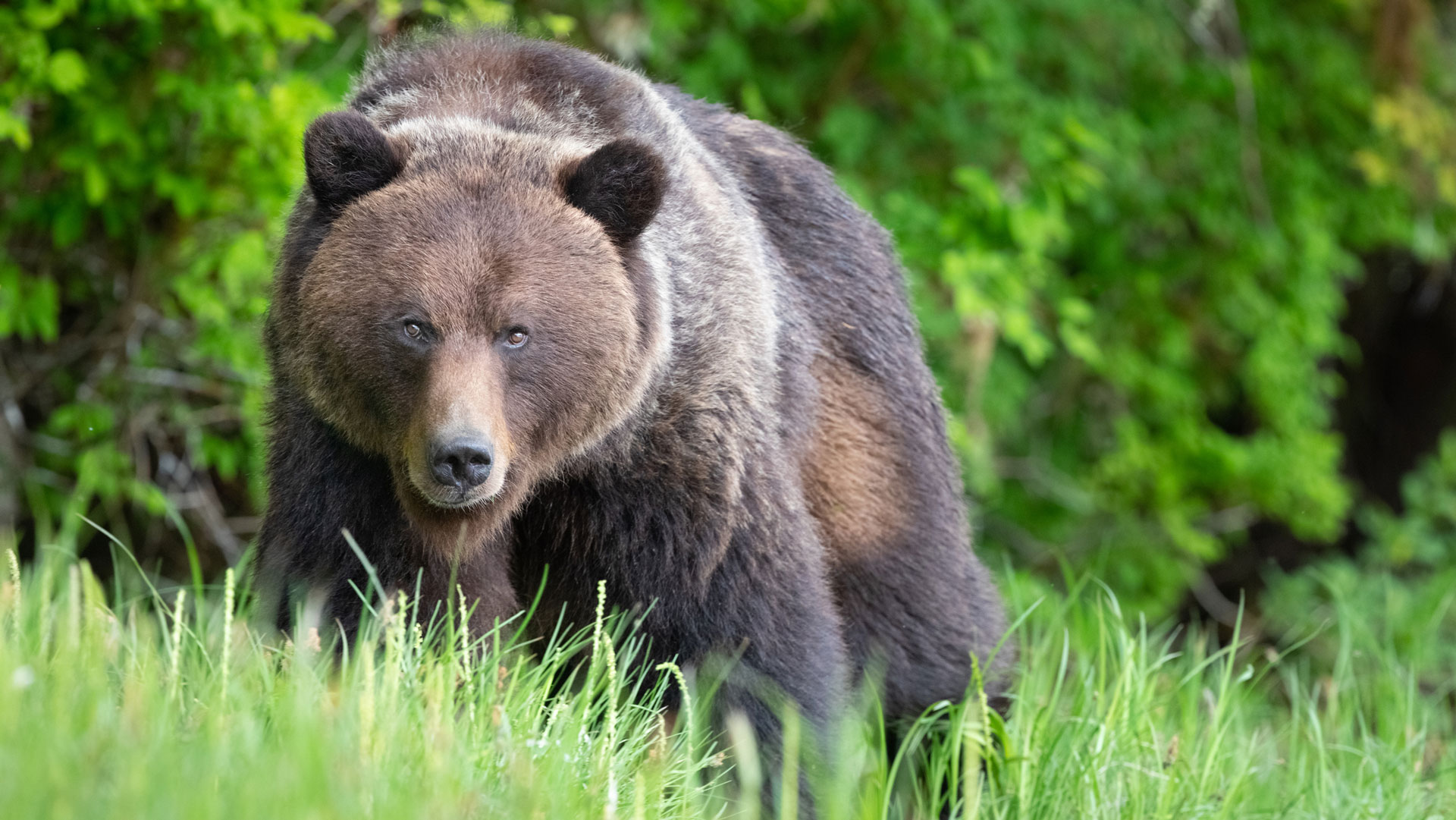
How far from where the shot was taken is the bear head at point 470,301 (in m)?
3.68

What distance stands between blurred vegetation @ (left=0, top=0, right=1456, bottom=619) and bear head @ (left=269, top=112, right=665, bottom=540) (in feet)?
6.40

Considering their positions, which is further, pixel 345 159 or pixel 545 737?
pixel 345 159

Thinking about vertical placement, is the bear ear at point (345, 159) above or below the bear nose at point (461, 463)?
above

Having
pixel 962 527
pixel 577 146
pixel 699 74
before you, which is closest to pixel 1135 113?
pixel 699 74

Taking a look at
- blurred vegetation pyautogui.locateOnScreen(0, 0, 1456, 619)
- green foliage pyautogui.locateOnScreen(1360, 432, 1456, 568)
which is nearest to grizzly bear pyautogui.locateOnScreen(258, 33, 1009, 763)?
blurred vegetation pyautogui.locateOnScreen(0, 0, 1456, 619)

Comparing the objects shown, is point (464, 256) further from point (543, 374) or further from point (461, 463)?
point (461, 463)

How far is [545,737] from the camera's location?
125 inches

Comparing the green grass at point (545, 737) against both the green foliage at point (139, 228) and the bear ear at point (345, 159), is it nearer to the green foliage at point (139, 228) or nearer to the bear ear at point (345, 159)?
the bear ear at point (345, 159)

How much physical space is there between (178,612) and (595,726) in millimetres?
1054

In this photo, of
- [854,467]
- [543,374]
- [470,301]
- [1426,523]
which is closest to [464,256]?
[470,301]

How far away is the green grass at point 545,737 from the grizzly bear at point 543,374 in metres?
0.23

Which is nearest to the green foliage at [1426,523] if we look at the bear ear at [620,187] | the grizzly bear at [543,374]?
the grizzly bear at [543,374]

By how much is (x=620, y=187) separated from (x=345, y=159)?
68 cm

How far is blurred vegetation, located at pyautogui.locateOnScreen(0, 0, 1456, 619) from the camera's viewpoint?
20.3 feet
